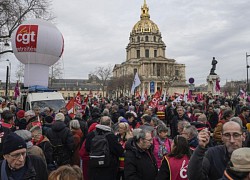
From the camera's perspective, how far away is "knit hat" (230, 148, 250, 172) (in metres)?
2.37

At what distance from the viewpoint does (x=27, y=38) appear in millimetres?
18625

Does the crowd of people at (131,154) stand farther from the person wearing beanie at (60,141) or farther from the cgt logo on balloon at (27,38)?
the cgt logo on balloon at (27,38)

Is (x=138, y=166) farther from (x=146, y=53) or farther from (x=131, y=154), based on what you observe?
(x=146, y=53)

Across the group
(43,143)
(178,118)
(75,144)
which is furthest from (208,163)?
(178,118)

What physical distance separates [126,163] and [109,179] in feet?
3.82

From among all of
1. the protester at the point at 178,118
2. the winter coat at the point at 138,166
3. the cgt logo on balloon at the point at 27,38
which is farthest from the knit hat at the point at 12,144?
the cgt logo on balloon at the point at 27,38

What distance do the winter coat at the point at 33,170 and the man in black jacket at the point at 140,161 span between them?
1.32 meters

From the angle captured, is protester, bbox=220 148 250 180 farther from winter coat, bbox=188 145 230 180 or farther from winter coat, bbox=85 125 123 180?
winter coat, bbox=85 125 123 180

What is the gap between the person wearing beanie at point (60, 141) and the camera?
652 cm

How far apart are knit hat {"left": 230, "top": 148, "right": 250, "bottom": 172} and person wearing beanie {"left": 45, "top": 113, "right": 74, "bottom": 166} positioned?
4648 mm

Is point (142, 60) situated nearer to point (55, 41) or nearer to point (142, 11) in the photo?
point (142, 11)

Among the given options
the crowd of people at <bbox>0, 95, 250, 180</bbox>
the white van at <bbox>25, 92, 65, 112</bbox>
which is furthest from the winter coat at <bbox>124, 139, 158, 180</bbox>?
the white van at <bbox>25, 92, 65, 112</bbox>

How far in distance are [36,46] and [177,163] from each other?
641 inches

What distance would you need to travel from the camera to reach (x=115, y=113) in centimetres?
1259
